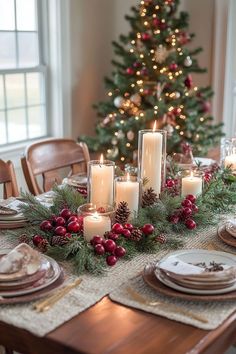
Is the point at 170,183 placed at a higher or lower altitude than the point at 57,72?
lower

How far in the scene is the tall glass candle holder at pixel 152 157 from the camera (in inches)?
71.4

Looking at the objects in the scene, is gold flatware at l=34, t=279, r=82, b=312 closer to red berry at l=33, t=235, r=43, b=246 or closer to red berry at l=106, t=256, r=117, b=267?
red berry at l=106, t=256, r=117, b=267

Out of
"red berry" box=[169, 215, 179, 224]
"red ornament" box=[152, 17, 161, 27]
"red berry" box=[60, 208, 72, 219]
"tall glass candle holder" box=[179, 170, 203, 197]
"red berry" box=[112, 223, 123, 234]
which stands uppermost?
"red ornament" box=[152, 17, 161, 27]

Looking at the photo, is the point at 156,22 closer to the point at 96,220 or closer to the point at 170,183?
the point at 170,183

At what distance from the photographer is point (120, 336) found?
1.05 m

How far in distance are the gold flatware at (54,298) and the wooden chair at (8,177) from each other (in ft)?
3.28

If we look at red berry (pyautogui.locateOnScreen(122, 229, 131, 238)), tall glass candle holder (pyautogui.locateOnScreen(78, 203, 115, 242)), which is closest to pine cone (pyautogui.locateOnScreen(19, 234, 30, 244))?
tall glass candle holder (pyautogui.locateOnScreen(78, 203, 115, 242))

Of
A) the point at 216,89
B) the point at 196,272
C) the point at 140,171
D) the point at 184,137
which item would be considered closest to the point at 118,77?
the point at 184,137

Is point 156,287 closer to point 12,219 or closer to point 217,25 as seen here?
point 12,219

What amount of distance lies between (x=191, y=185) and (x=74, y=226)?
0.53 metres

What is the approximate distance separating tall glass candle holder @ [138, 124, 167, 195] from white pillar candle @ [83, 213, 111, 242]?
1.28 feet

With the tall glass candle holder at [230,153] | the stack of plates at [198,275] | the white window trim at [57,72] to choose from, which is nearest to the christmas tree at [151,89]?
the white window trim at [57,72]

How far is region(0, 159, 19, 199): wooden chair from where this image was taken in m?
2.18

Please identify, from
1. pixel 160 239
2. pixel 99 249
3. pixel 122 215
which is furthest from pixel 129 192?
pixel 99 249
